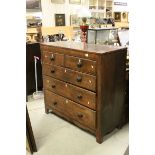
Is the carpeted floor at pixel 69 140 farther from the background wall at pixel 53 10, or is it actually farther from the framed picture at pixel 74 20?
the framed picture at pixel 74 20

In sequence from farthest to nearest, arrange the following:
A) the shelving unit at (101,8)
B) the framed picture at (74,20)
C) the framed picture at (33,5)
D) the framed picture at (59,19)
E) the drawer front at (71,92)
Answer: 1. the shelving unit at (101,8)
2. the framed picture at (74,20)
3. the framed picture at (59,19)
4. the framed picture at (33,5)
5. the drawer front at (71,92)

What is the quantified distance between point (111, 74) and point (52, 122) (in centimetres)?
112

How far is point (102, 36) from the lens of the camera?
10.1 feet

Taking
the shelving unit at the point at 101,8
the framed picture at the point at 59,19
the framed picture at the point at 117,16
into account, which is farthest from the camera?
the shelving unit at the point at 101,8

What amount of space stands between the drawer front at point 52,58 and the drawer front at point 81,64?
0.12 m

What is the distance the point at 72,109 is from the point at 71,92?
215 millimetres

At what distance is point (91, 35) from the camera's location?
301 cm

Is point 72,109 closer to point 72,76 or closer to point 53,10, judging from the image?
point 72,76

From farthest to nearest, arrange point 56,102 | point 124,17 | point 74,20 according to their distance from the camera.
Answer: point 74,20
point 124,17
point 56,102

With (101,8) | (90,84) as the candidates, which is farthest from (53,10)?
(90,84)

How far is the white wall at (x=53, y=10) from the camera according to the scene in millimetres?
5434

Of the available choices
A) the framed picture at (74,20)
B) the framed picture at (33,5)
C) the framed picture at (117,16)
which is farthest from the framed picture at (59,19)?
the framed picture at (117,16)
